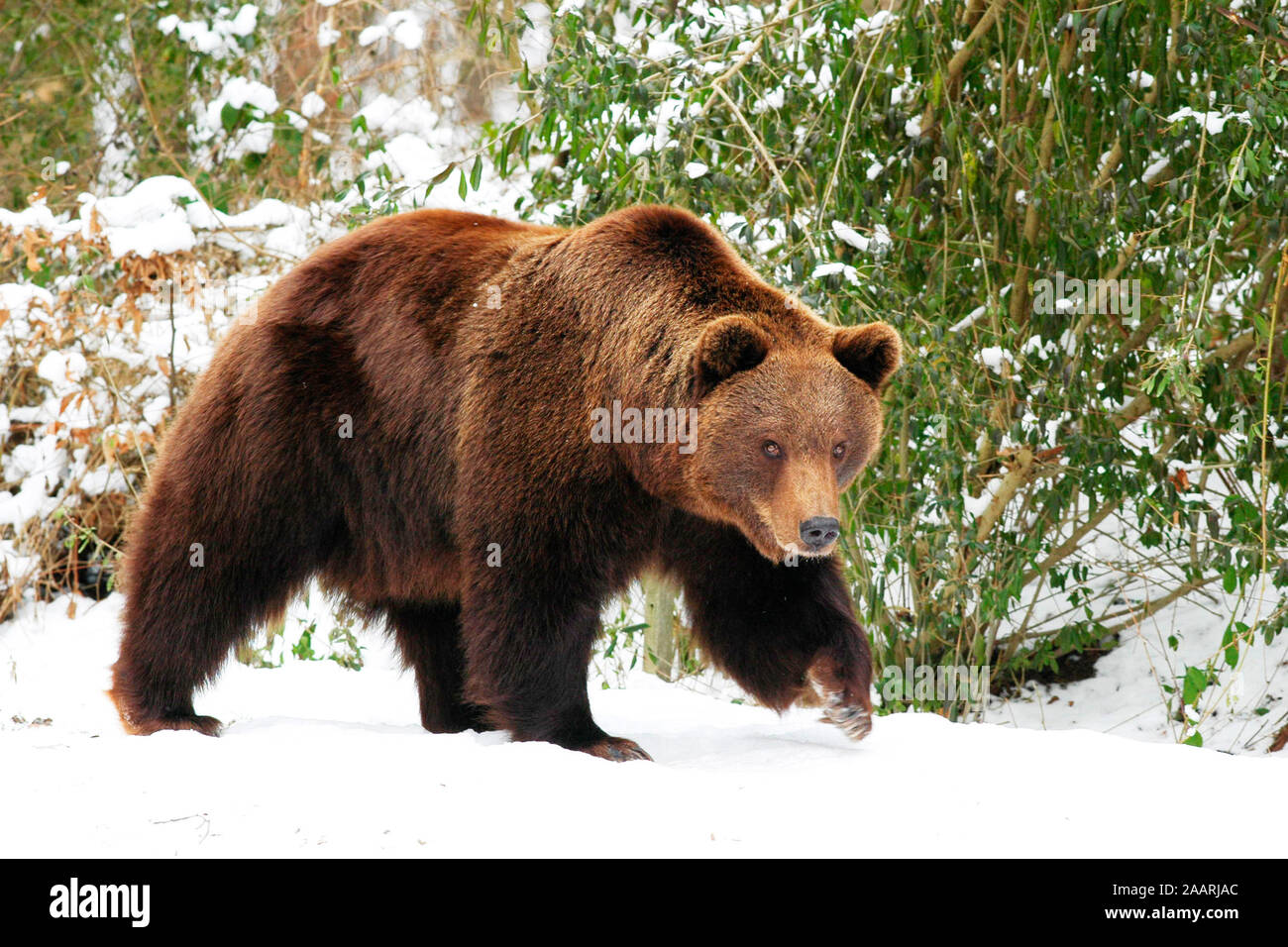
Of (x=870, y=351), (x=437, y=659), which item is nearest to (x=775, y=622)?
(x=870, y=351)

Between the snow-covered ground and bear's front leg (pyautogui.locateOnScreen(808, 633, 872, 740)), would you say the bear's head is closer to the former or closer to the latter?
bear's front leg (pyautogui.locateOnScreen(808, 633, 872, 740))

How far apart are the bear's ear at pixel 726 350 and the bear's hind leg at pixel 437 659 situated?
166 cm

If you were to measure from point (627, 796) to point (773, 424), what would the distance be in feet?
4.26

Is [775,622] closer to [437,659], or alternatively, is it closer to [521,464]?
[521,464]

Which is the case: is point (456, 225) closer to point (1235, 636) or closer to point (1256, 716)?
point (1235, 636)

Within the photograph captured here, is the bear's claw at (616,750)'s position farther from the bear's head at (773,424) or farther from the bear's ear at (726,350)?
the bear's ear at (726,350)

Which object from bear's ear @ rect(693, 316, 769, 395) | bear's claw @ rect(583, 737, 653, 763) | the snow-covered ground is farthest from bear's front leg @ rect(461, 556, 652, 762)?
bear's ear @ rect(693, 316, 769, 395)

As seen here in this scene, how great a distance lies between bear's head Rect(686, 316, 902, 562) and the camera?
434 cm

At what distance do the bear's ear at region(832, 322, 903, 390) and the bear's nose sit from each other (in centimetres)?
71

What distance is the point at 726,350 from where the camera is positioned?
173 inches

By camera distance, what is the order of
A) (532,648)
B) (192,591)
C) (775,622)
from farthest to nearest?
(192,591), (775,622), (532,648)

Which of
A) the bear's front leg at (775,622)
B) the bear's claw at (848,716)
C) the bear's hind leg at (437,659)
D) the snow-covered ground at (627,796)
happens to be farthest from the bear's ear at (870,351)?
the bear's hind leg at (437,659)

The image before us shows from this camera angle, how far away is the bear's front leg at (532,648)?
456cm

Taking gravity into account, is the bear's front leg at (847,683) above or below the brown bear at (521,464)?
below
